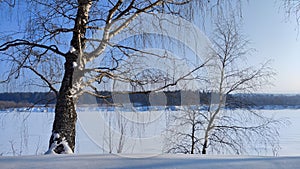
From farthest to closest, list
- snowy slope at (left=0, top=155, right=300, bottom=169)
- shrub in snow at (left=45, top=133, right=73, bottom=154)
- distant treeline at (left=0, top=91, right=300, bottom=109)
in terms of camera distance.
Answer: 1. shrub in snow at (left=45, top=133, right=73, bottom=154)
2. distant treeline at (left=0, top=91, right=300, bottom=109)
3. snowy slope at (left=0, top=155, right=300, bottom=169)

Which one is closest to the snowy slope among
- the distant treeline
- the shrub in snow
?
the distant treeline

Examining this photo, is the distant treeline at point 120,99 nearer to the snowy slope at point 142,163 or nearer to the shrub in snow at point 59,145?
the shrub in snow at point 59,145

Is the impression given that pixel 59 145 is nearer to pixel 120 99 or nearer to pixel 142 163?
pixel 120 99

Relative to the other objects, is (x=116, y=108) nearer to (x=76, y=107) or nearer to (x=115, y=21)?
(x=76, y=107)

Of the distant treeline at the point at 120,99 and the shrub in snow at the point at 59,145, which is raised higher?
the distant treeline at the point at 120,99

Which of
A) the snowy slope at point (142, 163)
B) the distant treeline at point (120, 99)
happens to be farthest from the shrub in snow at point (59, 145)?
the snowy slope at point (142, 163)

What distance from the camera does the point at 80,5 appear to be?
102 inches

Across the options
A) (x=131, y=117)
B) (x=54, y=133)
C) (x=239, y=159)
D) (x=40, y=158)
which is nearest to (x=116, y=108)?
(x=131, y=117)

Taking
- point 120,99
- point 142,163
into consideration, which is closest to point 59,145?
point 120,99

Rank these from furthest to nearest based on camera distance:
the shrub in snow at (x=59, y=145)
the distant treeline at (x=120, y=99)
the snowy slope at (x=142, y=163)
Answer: the shrub in snow at (x=59, y=145), the distant treeline at (x=120, y=99), the snowy slope at (x=142, y=163)

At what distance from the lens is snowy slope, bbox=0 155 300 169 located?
1.20 metres

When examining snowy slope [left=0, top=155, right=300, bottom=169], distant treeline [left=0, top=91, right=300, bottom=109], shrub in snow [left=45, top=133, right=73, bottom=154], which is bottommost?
shrub in snow [left=45, top=133, right=73, bottom=154]

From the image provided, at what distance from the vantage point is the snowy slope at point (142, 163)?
1.20 metres

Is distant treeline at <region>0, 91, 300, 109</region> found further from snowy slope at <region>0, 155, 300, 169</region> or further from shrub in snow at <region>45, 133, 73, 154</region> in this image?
snowy slope at <region>0, 155, 300, 169</region>
